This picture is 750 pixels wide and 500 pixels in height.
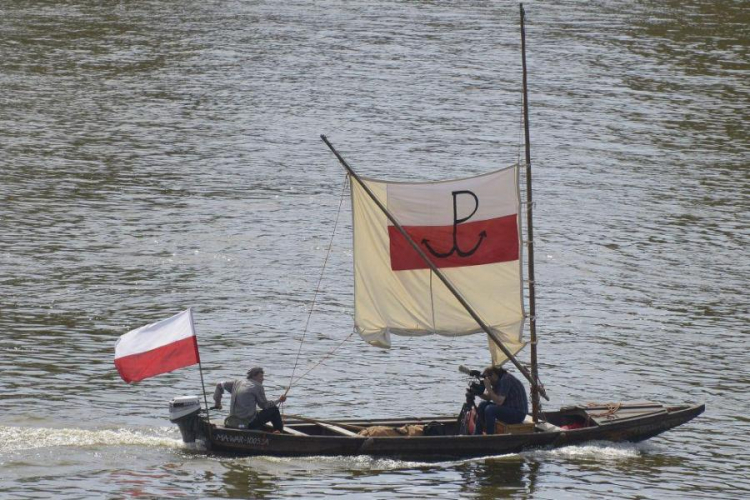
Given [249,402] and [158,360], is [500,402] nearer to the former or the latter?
[249,402]

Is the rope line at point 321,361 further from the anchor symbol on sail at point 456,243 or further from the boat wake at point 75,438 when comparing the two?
the anchor symbol on sail at point 456,243

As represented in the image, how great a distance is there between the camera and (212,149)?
7456 cm

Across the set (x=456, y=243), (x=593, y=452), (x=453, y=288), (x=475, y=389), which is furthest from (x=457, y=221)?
(x=593, y=452)

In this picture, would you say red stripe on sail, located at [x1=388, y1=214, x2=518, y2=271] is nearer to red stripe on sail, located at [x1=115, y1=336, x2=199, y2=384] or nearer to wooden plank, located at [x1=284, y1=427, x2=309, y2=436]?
wooden plank, located at [x1=284, y1=427, x2=309, y2=436]

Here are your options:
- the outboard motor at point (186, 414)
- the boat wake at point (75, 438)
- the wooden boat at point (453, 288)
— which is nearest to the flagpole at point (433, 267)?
the wooden boat at point (453, 288)

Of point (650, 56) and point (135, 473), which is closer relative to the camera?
point (135, 473)

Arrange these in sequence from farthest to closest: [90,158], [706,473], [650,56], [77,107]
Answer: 1. [650,56]
2. [77,107]
3. [90,158]
4. [706,473]

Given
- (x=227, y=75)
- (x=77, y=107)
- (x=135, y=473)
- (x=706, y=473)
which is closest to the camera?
(x=135, y=473)

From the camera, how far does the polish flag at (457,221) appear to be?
34.3 m

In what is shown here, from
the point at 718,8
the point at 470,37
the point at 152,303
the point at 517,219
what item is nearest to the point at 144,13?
the point at 470,37

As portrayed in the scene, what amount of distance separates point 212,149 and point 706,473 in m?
45.1

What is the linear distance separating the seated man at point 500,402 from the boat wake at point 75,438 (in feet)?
26.1

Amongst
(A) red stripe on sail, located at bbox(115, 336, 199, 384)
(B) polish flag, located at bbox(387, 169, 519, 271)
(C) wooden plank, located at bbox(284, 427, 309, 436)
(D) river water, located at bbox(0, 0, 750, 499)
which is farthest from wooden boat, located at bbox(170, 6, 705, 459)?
(A) red stripe on sail, located at bbox(115, 336, 199, 384)

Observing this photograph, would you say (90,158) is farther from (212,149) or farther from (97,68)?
(97,68)
